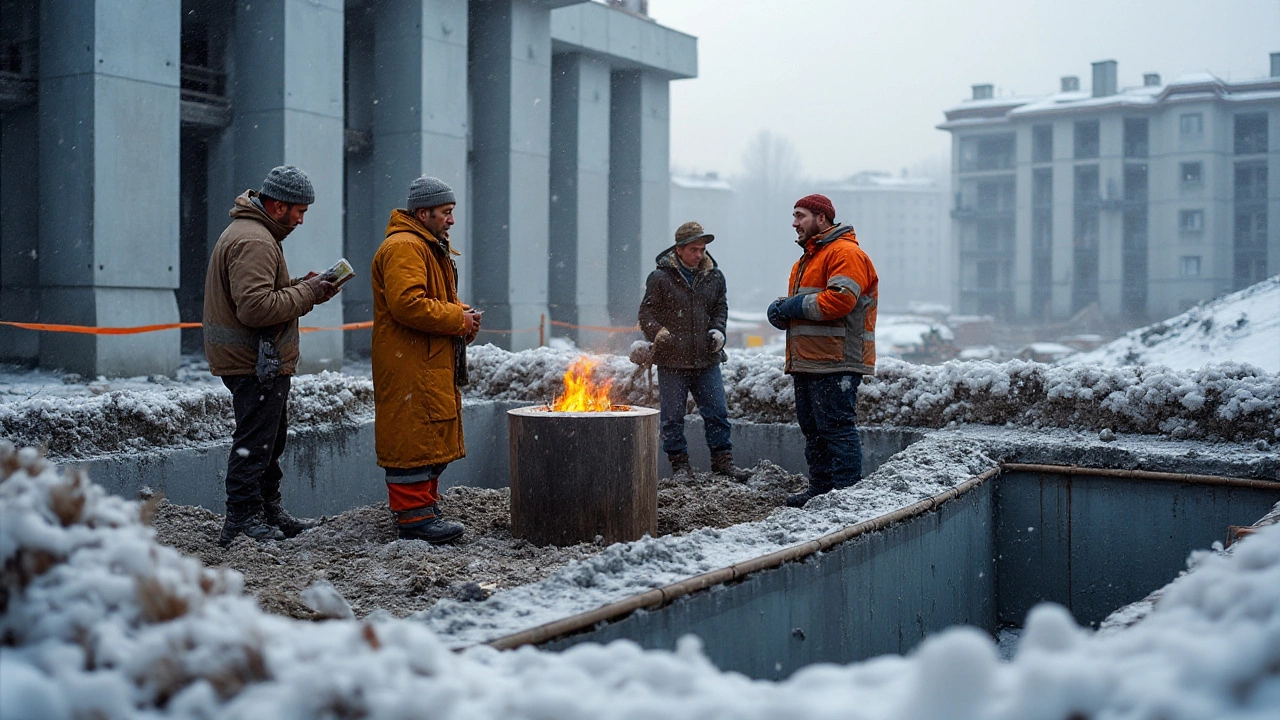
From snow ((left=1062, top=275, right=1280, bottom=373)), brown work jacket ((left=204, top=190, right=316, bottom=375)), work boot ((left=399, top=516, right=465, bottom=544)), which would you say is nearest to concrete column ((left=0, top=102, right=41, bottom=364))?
brown work jacket ((left=204, top=190, right=316, bottom=375))

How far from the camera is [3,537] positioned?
2023mm

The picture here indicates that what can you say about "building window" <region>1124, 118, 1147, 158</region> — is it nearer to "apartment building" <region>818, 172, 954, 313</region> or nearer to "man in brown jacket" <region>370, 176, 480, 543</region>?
"apartment building" <region>818, 172, 954, 313</region>

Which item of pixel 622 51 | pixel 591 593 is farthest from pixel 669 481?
pixel 622 51

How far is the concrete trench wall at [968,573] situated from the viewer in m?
3.71

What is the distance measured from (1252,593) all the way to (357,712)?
162cm

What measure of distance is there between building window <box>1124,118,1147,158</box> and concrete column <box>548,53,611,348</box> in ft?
131

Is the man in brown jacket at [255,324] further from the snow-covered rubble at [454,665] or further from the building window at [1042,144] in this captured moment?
the building window at [1042,144]

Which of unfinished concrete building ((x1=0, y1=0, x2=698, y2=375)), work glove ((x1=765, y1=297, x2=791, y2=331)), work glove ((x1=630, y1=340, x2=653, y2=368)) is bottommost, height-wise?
work glove ((x1=630, y1=340, x2=653, y2=368))

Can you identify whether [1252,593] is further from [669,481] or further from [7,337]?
[7,337]

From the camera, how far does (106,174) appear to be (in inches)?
512

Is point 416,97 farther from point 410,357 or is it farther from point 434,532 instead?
point 434,532

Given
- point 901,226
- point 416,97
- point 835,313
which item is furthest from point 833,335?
point 901,226

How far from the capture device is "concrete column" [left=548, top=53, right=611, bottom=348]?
24266 millimetres

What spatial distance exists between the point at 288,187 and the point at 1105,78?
5739 centimetres
